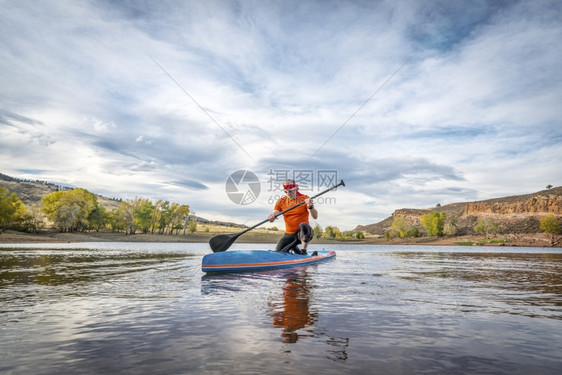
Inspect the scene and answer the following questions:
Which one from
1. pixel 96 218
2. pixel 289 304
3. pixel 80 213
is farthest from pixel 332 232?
pixel 289 304

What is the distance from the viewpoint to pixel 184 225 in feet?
342

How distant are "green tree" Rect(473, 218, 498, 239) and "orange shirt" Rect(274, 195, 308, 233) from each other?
133147mm

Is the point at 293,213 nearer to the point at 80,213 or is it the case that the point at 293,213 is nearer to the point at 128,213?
the point at 80,213

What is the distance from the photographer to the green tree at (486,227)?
123338mm

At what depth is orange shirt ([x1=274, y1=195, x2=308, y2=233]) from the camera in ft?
48.6

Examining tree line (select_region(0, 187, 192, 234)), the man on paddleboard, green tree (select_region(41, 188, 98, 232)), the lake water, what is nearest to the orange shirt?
the man on paddleboard

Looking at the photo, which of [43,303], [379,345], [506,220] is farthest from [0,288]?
[506,220]

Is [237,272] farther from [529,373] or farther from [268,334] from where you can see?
[529,373]

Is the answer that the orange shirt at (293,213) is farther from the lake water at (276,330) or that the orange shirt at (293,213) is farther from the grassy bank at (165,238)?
the grassy bank at (165,238)

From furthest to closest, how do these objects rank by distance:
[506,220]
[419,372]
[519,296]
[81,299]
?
[506,220]
[519,296]
[81,299]
[419,372]

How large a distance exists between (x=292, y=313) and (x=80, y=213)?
92724 millimetres

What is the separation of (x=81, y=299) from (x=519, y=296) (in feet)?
33.0

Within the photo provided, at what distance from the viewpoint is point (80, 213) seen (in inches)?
3255

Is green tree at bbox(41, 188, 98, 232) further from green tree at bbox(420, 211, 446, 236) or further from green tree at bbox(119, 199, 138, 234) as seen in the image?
green tree at bbox(420, 211, 446, 236)
